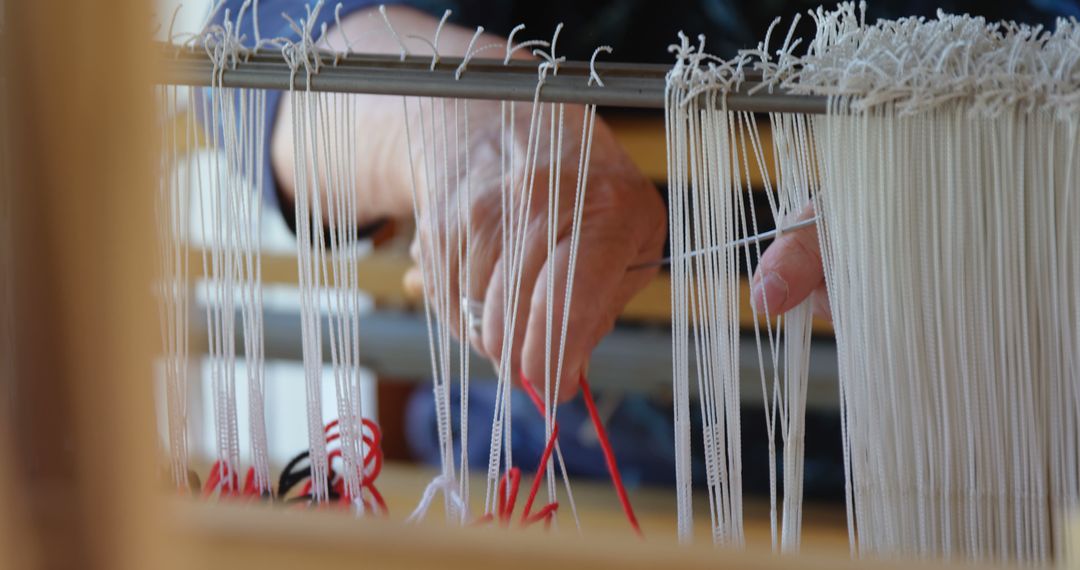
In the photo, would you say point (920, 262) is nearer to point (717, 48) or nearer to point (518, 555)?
point (518, 555)

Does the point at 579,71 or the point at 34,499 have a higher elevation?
the point at 579,71

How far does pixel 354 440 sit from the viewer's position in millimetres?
626

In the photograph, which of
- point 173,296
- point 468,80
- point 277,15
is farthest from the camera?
point 277,15

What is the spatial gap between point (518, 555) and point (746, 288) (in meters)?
1.05

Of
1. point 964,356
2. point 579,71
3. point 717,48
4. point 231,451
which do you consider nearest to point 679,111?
point 579,71

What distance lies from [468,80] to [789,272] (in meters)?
0.18

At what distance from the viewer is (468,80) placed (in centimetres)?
53

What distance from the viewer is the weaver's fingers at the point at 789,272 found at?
0.55 m

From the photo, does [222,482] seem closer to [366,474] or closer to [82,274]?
[366,474]

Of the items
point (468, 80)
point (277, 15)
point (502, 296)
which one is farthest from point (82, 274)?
point (277, 15)

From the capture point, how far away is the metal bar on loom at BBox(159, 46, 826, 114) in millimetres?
511

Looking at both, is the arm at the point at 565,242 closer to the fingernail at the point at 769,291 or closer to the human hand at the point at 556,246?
the human hand at the point at 556,246

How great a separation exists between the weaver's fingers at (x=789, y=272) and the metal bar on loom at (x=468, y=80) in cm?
8

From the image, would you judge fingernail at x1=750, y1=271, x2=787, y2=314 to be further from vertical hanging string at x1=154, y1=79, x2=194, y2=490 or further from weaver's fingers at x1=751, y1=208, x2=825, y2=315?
vertical hanging string at x1=154, y1=79, x2=194, y2=490
